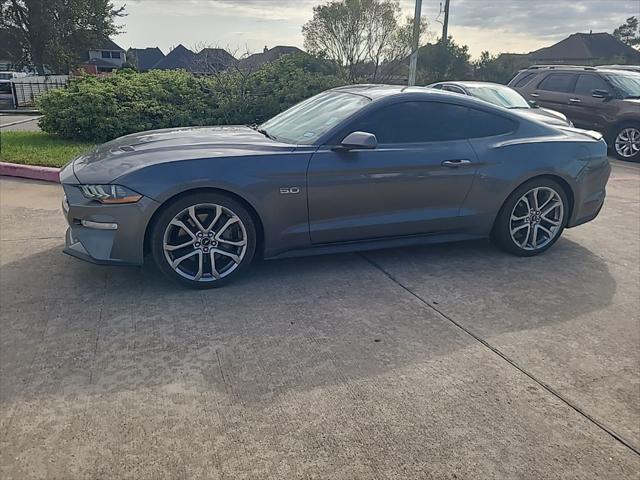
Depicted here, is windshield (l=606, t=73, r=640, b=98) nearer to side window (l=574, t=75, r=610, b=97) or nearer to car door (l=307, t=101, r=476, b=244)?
side window (l=574, t=75, r=610, b=97)

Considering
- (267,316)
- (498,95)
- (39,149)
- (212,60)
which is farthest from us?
(212,60)


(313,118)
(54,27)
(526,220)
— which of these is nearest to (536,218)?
(526,220)

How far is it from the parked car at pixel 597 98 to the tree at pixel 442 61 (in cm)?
1554

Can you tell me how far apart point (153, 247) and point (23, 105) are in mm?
23382

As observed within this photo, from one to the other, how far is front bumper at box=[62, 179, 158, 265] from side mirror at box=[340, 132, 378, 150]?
1491mm

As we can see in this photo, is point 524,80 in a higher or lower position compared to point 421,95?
higher

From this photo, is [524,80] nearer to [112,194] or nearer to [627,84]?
[627,84]

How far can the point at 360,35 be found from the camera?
1853 centimetres

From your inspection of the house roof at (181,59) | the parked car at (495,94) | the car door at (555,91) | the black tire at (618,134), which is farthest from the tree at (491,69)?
the parked car at (495,94)

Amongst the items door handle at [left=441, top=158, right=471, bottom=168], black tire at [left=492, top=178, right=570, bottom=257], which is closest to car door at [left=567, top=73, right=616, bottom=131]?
black tire at [left=492, top=178, right=570, bottom=257]

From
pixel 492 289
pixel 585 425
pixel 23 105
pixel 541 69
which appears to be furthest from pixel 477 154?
pixel 23 105

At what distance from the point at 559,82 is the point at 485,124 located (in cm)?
907

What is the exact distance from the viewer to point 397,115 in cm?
437

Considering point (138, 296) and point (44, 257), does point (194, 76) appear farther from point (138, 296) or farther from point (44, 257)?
point (138, 296)
